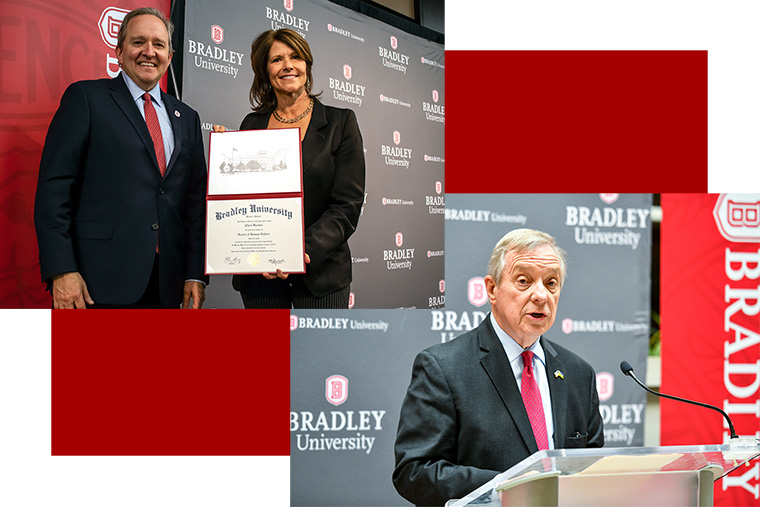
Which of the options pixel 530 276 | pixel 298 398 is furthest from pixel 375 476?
pixel 530 276

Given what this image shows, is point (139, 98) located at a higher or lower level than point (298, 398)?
higher

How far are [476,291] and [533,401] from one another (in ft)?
3.87

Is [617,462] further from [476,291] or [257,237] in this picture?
[257,237]

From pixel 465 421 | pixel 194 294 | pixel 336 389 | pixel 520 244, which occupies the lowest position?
pixel 336 389

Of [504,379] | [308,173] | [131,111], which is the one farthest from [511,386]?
[131,111]

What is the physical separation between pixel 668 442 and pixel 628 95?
1792 millimetres

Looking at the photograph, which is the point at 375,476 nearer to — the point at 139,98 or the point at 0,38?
the point at 139,98

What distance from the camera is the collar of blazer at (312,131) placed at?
340 centimetres

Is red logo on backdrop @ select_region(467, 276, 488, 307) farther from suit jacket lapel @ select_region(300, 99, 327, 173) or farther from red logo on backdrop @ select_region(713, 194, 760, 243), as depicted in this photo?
red logo on backdrop @ select_region(713, 194, 760, 243)

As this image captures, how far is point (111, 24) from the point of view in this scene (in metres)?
3.30

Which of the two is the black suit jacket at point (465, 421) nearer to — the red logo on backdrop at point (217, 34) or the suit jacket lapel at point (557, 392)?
the suit jacket lapel at point (557, 392)

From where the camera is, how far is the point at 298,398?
3.43m

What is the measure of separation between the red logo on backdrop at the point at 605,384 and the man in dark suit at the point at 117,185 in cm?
219

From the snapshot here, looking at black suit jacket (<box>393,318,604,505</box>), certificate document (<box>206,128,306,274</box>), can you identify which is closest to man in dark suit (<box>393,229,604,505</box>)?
black suit jacket (<box>393,318,604,505</box>)
